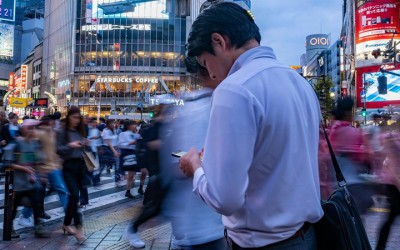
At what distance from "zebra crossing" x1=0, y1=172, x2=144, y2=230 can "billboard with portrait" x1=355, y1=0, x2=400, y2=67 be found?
57019 millimetres

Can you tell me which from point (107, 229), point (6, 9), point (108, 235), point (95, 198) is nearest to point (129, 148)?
point (95, 198)

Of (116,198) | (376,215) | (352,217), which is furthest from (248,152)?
(116,198)

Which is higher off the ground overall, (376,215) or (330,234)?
(330,234)

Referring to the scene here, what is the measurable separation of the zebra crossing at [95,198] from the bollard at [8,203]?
92 centimetres

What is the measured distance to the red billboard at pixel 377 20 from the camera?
6144 cm

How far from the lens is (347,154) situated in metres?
5.31

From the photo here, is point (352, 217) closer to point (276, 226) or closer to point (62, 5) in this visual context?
point (276, 226)

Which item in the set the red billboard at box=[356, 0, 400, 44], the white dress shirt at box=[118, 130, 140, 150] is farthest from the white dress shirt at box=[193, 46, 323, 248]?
the red billboard at box=[356, 0, 400, 44]

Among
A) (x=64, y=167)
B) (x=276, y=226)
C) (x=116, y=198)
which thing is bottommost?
(x=116, y=198)

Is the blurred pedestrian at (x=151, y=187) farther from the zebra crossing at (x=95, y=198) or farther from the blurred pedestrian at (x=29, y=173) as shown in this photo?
the zebra crossing at (x=95, y=198)

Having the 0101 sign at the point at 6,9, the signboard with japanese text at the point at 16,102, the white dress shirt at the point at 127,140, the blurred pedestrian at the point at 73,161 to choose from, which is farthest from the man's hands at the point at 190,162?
the 0101 sign at the point at 6,9

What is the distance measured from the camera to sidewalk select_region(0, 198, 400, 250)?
6.10 meters

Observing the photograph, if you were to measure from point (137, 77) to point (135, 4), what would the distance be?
11650 millimetres

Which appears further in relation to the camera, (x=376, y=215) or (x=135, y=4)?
(x=135, y=4)
